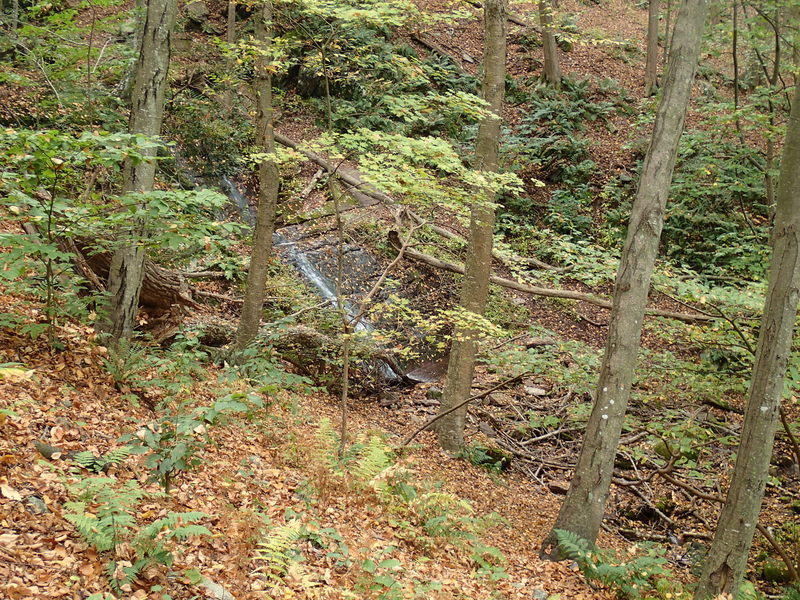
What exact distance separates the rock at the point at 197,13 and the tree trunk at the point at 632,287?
57.9ft

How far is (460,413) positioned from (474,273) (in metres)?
2.14

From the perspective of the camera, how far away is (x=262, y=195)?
8.47m

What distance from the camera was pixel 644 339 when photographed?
46.6 ft

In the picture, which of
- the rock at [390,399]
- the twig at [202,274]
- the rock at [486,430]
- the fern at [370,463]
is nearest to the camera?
the fern at [370,463]

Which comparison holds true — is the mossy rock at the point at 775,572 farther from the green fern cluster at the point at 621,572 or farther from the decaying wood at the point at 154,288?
the decaying wood at the point at 154,288

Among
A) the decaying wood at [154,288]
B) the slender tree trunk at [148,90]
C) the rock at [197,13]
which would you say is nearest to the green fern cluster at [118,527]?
the slender tree trunk at [148,90]

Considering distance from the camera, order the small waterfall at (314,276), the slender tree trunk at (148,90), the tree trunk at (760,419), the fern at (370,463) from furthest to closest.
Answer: the small waterfall at (314,276), the fern at (370,463), the slender tree trunk at (148,90), the tree trunk at (760,419)

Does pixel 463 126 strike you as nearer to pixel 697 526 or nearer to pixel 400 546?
pixel 697 526

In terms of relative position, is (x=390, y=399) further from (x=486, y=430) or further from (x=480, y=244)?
(x=480, y=244)

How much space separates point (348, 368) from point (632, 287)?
5.06m

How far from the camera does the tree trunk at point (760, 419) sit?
5285mm

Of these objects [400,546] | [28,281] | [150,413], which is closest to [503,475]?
[400,546]

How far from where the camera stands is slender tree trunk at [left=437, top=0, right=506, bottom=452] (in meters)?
8.09

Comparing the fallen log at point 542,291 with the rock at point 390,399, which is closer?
the fallen log at point 542,291
